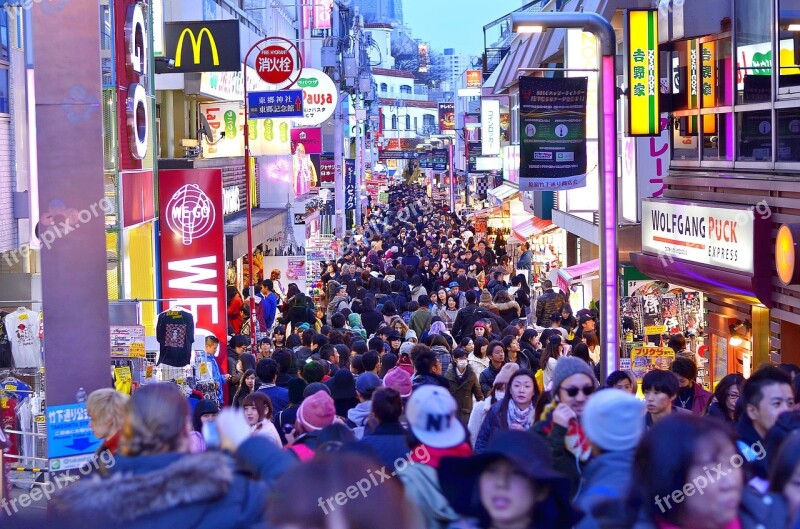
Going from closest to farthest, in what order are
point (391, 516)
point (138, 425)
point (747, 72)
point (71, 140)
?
point (391, 516)
point (138, 425)
point (71, 140)
point (747, 72)

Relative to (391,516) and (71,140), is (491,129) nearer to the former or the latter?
(71,140)

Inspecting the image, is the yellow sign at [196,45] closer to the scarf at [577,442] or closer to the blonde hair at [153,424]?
the scarf at [577,442]

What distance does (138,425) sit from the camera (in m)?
4.62

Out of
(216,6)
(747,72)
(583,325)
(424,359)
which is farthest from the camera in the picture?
(216,6)

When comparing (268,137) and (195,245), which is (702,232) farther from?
(268,137)

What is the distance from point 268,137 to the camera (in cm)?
2803

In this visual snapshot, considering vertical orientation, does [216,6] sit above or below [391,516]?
above

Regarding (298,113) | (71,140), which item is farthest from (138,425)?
(298,113)

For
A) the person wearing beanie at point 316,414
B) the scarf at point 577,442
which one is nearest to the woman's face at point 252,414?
the person wearing beanie at point 316,414

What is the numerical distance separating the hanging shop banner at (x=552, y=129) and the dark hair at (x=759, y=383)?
8002 millimetres

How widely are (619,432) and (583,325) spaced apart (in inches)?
404

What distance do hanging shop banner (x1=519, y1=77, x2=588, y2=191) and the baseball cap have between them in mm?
9145

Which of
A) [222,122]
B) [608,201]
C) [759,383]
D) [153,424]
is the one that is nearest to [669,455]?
[153,424]

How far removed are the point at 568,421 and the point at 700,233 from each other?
8.40 metres
